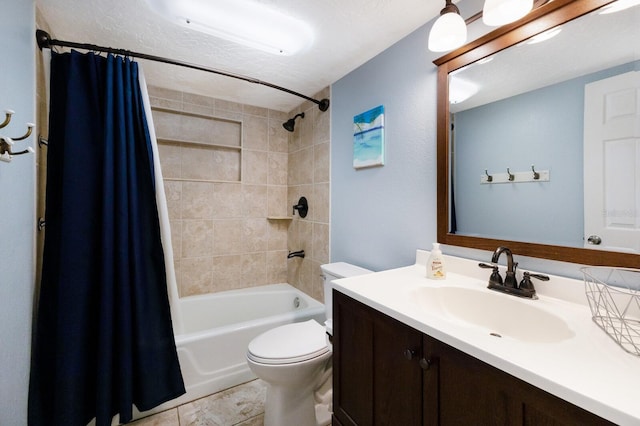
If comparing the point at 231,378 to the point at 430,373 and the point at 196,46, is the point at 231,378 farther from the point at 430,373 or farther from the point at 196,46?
the point at 196,46

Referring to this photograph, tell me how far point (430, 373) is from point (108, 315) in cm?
150

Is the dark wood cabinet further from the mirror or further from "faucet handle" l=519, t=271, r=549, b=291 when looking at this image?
the mirror

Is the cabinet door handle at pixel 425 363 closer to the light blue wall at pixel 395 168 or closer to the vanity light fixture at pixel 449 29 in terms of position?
the light blue wall at pixel 395 168

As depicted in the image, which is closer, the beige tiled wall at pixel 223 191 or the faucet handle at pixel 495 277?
the faucet handle at pixel 495 277

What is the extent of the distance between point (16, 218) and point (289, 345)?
129 centimetres

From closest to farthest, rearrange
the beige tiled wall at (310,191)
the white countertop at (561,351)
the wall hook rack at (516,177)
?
the white countertop at (561,351) < the wall hook rack at (516,177) < the beige tiled wall at (310,191)

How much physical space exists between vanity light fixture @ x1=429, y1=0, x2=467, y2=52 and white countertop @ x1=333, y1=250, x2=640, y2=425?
959 millimetres

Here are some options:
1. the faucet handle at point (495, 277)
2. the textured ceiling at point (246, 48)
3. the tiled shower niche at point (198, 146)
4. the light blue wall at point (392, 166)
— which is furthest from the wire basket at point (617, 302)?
the tiled shower niche at point (198, 146)

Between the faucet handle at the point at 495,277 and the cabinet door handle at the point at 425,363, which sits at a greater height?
the faucet handle at the point at 495,277

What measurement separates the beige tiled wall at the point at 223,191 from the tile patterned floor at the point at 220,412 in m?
0.91

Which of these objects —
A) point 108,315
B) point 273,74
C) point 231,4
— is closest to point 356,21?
point 231,4

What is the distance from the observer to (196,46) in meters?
1.59

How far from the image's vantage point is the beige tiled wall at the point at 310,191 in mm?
2156

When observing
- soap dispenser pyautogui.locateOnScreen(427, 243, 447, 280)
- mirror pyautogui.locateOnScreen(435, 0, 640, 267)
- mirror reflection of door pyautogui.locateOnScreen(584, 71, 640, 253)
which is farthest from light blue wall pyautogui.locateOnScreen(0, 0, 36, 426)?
mirror reflection of door pyautogui.locateOnScreen(584, 71, 640, 253)
